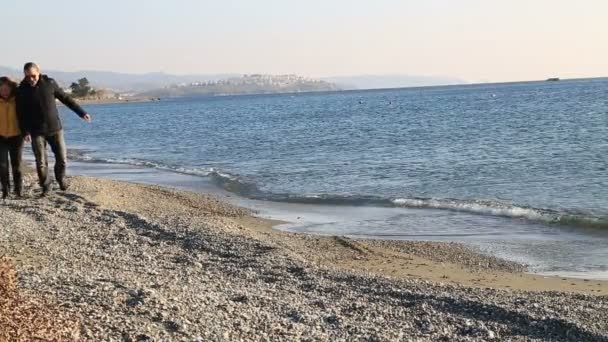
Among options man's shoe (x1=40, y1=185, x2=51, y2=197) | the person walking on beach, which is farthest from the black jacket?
man's shoe (x1=40, y1=185, x2=51, y2=197)

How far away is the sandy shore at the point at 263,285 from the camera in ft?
21.6

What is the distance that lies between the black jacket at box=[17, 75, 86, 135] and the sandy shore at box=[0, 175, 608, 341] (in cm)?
150

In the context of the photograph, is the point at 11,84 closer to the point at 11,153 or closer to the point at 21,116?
the point at 21,116

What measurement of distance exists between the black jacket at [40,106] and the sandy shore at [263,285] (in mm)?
1496

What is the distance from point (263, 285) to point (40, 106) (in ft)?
16.9

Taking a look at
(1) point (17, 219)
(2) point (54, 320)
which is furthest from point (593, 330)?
(1) point (17, 219)

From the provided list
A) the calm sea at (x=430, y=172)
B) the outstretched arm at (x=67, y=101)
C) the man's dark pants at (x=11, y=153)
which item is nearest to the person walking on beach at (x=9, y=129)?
the man's dark pants at (x=11, y=153)

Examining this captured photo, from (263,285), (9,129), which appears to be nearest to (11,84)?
(9,129)

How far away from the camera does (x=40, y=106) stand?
446 inches

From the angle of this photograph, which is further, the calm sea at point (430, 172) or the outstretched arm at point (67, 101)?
the calm sea at point (430, 172)

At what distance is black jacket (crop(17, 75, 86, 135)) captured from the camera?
11234mm

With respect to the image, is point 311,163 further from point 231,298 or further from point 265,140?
point 231,298

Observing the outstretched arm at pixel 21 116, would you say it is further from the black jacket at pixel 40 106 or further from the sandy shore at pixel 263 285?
the sandy shore at pixel 263 285

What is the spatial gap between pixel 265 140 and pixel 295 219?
25.5 m
